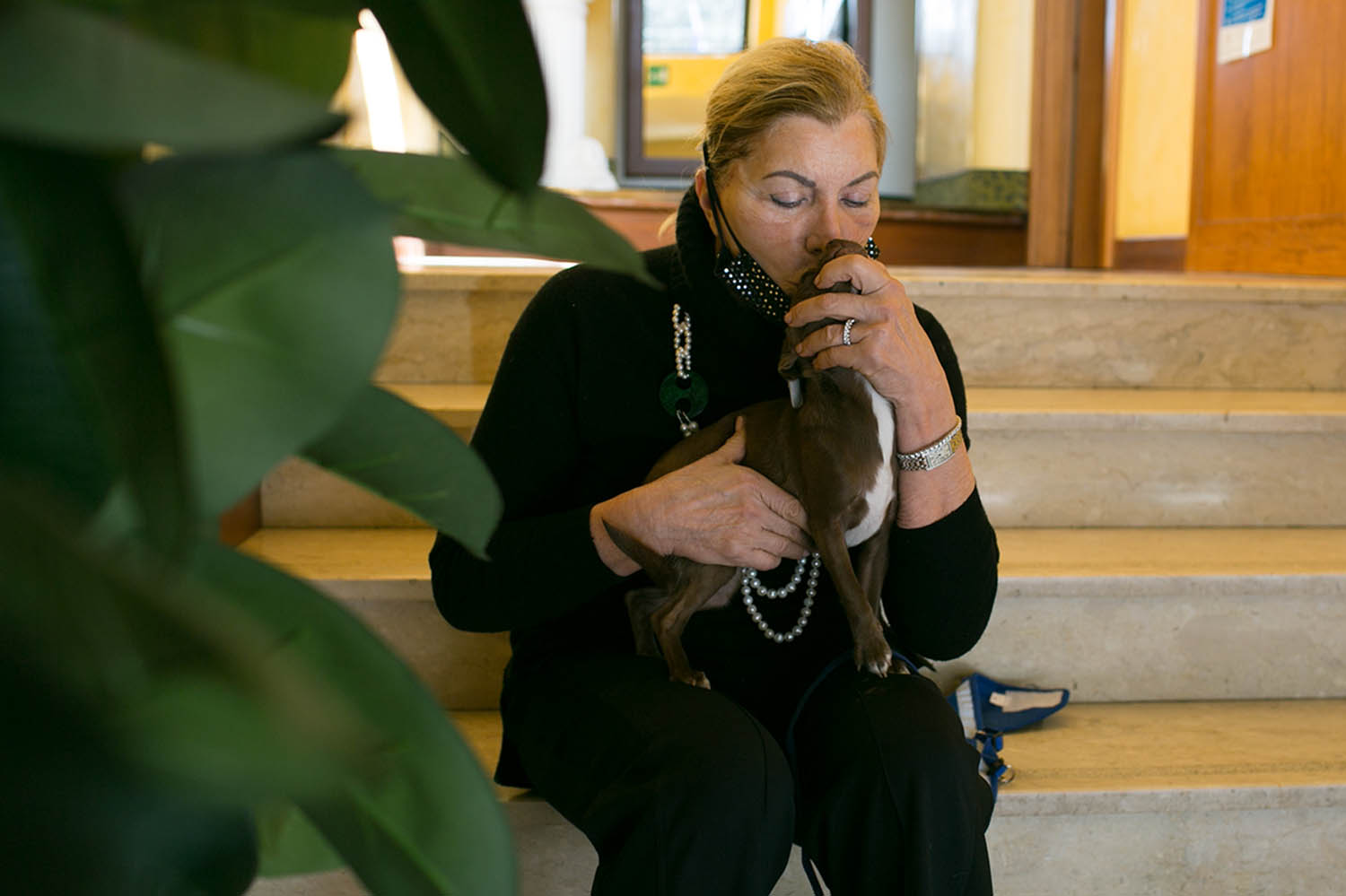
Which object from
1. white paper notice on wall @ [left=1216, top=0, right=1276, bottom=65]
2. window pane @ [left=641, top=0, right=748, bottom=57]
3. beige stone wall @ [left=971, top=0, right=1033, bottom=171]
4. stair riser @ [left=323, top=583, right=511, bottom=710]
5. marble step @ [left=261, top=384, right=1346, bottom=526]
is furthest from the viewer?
window pane @ [left=641, top=0, right=748, bottom=57]

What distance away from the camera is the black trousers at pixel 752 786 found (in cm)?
102

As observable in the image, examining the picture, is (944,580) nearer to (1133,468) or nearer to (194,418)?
(1133,468)

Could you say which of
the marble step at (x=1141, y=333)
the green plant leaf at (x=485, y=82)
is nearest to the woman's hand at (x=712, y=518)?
the green plant leaf at (x=485, y=82)

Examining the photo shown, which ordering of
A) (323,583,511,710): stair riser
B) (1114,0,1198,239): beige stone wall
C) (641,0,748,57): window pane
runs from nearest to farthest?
(323,583,511,710): stair riser < (1114,0,1198,239): beige stone wall < (641,0,748,57): window pane

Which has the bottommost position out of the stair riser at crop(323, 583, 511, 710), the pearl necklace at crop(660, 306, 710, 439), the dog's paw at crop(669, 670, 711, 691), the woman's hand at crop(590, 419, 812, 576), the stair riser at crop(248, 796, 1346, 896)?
the stair riser at crop(248, 796, 1346, 896)

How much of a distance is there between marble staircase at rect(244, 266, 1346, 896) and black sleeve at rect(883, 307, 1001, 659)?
28cm

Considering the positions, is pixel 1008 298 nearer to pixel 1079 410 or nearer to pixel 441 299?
pixel 1079 410

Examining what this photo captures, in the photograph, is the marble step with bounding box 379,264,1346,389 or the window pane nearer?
the marble step with bounding box 379,264,1346,389

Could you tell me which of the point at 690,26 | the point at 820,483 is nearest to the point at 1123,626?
the point at 820,483

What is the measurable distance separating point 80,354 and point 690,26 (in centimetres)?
511

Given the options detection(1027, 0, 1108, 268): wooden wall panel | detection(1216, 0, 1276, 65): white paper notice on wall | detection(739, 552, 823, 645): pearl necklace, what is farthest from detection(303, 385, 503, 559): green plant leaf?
detection(1027, 0, 1108, 268): wooden wall panel

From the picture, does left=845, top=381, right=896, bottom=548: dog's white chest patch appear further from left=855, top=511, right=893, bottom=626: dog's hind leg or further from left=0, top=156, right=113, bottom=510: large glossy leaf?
left=0, top=156, right=113, bottom=510: large glossy leaf

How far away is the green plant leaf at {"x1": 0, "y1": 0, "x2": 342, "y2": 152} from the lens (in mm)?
112

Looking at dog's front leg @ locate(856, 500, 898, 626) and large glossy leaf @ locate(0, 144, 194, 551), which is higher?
large glossy leaf @ locate(0, 144, 194, 551)
